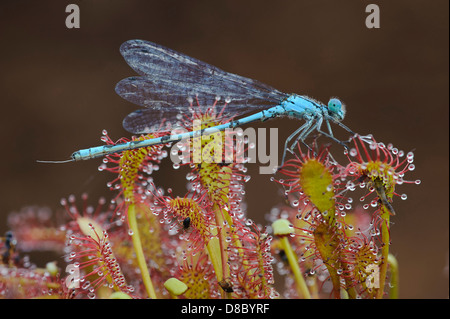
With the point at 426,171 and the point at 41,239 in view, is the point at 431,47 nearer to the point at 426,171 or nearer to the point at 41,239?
the point at 426,171

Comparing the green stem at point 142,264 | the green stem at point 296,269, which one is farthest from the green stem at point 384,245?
the green stem at point 142,264

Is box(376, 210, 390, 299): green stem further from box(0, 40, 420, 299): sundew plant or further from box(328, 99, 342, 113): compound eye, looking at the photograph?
box(328, 99, 342, 113): compound eye

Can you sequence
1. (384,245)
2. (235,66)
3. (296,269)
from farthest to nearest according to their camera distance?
(235,66)
(296,269)
(384,245)

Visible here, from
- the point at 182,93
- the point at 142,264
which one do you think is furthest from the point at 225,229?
the point at 182,93

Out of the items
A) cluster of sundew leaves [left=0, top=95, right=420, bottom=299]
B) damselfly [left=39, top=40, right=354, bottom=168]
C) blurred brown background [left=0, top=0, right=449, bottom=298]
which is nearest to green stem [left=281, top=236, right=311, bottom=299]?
cluster of sundew leaves [left=0, top=95, right=420, bottom=299]

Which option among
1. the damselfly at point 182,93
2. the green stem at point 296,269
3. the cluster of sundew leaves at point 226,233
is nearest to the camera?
the cluster of sundew leaves at point 226,233

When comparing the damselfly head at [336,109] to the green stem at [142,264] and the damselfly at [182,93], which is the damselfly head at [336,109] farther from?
the green stem at [142,264]

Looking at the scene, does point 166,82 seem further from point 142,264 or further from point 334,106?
point 142,264

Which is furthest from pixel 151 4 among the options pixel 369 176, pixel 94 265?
pixel 369 176
